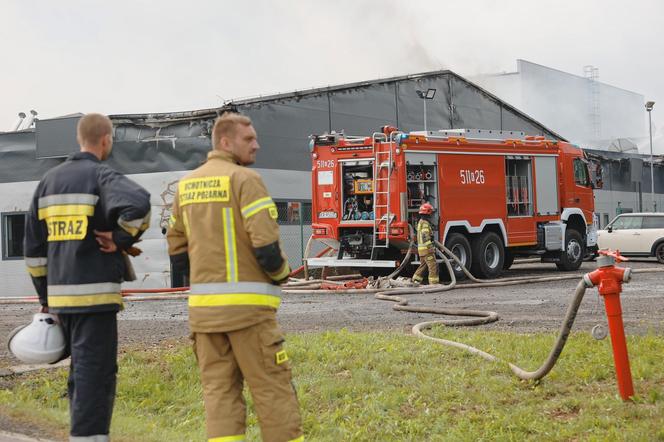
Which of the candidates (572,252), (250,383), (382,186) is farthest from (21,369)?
(572,252)

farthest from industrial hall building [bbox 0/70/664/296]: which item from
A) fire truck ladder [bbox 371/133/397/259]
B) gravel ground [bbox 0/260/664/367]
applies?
gravel ground [bbox 0/260/664/367]

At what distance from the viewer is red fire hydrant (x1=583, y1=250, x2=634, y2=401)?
19.0 feet

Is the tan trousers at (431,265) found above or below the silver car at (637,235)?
below

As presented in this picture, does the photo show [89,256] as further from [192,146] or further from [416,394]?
[192,146]

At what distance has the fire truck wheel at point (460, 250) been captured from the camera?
18031 millimetres

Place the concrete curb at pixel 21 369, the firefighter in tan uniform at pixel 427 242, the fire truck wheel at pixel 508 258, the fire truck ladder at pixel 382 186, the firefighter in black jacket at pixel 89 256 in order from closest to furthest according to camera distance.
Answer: the firefighter in black jacket at pixel 89 256 → the concrete curb at pixel 21 369 → the firefighter in tan uniform at pixel 427 242 → the fire truck ladder at pixel 382 186 → the fire truck wheel at pixel 508 258

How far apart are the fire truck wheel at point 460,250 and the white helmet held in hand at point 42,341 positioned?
13696 mm

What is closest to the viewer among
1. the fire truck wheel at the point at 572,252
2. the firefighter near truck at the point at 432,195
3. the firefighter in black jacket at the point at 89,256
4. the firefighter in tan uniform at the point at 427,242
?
the firefighter in black jacket at the point at 89,256

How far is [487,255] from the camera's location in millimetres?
19031

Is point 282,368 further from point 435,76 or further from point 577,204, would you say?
point 435,76

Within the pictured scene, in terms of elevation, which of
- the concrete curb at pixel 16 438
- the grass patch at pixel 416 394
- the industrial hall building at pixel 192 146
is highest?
the industrial hall building at pixel 192 146

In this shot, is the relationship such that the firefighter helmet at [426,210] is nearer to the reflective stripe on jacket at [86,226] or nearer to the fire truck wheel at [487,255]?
the fire truck wheel at [487,255]

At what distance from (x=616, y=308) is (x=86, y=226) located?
355cm

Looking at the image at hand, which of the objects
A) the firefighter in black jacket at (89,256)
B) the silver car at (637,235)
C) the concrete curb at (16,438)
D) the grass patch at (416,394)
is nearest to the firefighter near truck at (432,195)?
the silver car at (637,235)
